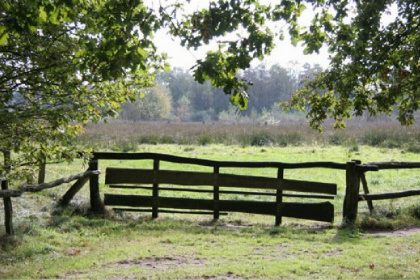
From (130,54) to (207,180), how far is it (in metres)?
5.70

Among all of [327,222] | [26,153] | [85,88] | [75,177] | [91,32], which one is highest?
[91,32]

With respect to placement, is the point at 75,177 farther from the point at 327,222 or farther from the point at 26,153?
the point at 327,222

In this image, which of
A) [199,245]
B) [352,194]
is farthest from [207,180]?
[352,194]

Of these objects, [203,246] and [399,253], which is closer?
[399,253]

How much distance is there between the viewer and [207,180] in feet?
33.6

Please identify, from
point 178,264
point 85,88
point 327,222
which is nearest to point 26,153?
point 85,88

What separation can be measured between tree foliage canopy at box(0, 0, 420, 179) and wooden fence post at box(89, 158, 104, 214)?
268cm

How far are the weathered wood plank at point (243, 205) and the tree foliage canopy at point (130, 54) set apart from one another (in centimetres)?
198

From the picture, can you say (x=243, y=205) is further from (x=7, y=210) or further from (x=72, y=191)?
(x=7, y=210)

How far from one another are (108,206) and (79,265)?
4493 mm

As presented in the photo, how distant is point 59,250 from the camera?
7.13 metres

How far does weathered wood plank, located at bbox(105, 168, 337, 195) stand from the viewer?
9.90 m

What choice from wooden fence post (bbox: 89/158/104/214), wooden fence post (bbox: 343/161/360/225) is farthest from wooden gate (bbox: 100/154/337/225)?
wooden fence post (bbox: 343/161/360/225)

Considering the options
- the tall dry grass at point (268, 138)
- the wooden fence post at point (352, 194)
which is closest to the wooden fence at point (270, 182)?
the wooden fence post at point (352, 194)
